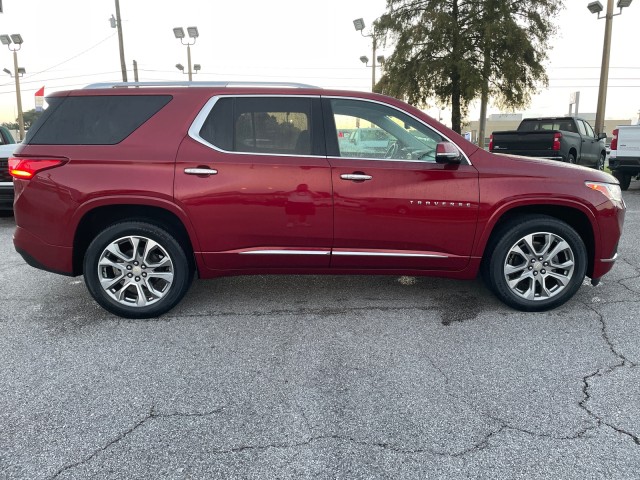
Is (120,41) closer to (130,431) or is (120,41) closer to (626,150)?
(626,150)

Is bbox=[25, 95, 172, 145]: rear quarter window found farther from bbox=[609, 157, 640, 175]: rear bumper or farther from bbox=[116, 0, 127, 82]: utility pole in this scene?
bbox=[116, 0, 127, 82]: utility pole

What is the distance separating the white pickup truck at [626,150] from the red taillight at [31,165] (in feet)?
39.4

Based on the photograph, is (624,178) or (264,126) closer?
A: (264,126)

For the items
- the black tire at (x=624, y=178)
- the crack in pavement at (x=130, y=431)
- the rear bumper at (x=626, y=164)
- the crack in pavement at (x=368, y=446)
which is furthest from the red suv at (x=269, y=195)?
the black tire at (x=624, y=178)

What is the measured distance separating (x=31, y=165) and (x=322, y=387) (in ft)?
9.14

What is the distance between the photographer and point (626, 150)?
11.8 meters

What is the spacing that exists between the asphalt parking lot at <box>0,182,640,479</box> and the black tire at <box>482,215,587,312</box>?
0.15m

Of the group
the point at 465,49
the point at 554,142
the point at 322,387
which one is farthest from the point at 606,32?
the point at 322,387

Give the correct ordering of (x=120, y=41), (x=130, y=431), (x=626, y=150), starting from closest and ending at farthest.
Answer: (x=130, y=431) < (x=626, y=150) < (x=120, y=41)

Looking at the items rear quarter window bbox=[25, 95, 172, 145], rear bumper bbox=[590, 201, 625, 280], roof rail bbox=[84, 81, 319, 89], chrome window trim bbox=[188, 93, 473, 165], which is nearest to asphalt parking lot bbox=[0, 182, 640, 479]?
rear bumper bbox=[590, 201, 625, 280]

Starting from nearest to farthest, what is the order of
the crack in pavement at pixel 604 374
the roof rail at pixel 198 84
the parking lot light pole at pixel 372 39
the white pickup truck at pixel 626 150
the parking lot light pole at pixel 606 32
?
1. the crack in pavement at pixel 604 374
2. the roof rail at pixel 198 84
3. the white pickup truck at pixel 626 150
4. the parking lot light pole at pixel 606 32
5. the parking lot light pole at pixel 372 39

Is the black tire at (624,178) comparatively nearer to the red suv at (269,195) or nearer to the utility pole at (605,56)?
the utility pole at (605,56)

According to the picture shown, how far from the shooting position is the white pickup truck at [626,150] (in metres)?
11.6

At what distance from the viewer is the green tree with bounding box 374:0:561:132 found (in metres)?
18.2
